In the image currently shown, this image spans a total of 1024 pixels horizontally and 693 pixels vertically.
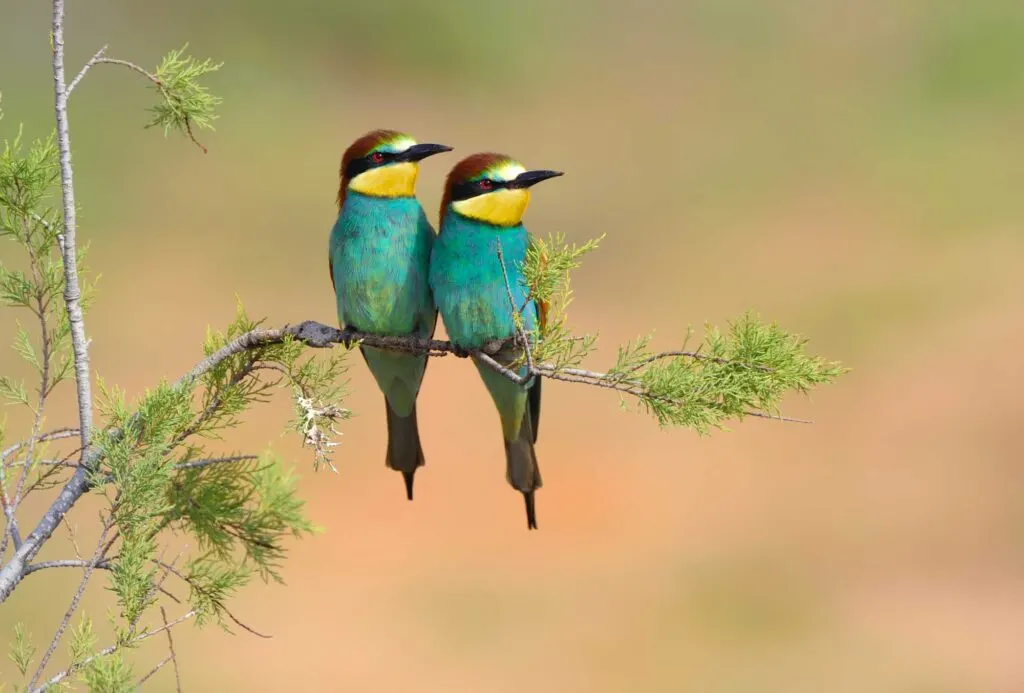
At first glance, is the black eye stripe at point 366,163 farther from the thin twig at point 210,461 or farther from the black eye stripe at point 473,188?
the thin twig at point 210,461

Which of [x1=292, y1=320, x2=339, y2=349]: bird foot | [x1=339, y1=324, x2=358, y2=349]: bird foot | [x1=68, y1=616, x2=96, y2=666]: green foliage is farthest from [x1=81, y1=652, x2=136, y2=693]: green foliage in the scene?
[x1=339, y1=324, x2=358, y2=349]: bird foot

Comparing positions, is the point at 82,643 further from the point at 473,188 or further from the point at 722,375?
the point at 473,188

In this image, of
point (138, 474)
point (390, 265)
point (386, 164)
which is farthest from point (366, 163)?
point (138, 474)

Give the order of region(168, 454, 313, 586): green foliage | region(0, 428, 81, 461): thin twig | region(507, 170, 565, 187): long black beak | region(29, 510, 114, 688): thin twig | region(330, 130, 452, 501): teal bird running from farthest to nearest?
1. region(330, 130, 452, 501): teal bird
2. region(507, 170, 565, 187): long black beak
3. region(168, 454, 313, 586): green foliage
4. region(0, 428, 81, 461): thin twig
5. region(29, 510, 114, 688): thin twig

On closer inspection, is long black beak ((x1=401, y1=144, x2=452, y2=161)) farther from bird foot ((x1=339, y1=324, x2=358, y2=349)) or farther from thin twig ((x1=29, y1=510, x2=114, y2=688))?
thin twig ((x1=29, y1=510, x2=114, y2=688))

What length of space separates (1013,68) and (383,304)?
720 centimetres

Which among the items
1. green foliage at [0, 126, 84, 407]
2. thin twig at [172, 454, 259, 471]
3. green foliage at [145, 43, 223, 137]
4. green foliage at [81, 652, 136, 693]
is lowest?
green foliage at [81, 652, 136, 693]

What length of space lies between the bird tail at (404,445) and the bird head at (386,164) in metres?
0.27

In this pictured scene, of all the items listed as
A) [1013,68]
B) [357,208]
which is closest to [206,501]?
[357,208]

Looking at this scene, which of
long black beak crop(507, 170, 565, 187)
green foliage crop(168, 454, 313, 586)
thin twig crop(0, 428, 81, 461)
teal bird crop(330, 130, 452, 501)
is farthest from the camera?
teal bird crop(330, 130, 452, 501)

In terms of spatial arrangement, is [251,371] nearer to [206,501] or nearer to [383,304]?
[206,501]

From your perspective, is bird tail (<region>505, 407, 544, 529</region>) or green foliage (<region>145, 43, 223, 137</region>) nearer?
green foliage (<region>145, 43, 223, 137</region>)

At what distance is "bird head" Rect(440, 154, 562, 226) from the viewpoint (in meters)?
1.45

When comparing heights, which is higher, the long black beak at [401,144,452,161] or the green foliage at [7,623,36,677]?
the long black beak at [401,144,452,161]
